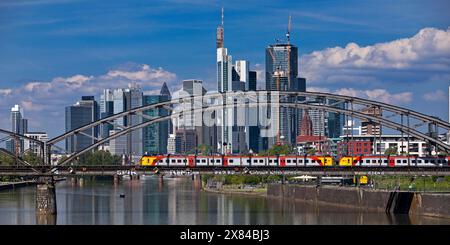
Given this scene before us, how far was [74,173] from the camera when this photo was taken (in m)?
108

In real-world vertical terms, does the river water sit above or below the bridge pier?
below

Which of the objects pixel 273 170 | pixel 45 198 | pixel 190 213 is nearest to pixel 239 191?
pixel 273 170

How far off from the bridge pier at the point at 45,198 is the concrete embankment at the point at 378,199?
3284 centimetres

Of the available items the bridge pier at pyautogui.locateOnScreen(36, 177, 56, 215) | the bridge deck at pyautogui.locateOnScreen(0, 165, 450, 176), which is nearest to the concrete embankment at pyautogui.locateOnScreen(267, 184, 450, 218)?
the bridge deck at pyautogui.locateOnScreen(0, 165, 450, 176)

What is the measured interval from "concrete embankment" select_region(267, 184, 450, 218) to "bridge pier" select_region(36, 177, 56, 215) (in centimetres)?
3284

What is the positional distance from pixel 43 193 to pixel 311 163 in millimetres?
32789

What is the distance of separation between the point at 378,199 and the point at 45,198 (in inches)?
1361

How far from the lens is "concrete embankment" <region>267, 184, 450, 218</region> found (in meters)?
95.1

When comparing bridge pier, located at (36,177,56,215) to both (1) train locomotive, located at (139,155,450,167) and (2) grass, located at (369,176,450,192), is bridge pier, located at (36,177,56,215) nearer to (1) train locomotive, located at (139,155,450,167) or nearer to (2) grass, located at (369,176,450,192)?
(1) train locomotive, located at (139,155,450,167)

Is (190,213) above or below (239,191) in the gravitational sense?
below

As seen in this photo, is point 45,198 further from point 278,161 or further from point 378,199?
point 378,199

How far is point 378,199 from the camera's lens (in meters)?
109

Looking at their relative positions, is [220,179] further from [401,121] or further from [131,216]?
[131,216]
